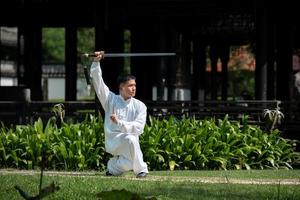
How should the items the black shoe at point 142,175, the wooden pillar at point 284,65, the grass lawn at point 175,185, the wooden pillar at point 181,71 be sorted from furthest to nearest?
the wooden pillar at point 181,71
the wooden pillar at point 284,65
the black shoe at point 142,175
the grass lawn at point 175,185

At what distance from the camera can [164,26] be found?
25375mm

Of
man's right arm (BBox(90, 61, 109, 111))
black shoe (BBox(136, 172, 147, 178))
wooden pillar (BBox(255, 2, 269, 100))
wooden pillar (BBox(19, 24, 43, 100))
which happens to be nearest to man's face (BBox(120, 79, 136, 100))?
man's right arm (BBox(90, 61, 109, 111))

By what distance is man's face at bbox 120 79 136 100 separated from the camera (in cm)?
1052

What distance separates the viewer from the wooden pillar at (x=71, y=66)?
Answer: 2647 centimetres

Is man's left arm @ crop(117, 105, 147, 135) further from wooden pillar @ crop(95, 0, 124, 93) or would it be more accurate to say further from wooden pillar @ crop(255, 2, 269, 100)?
wooden pillar @ crop(255, 2, 269, 100)

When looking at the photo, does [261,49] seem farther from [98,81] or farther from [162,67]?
[162,67]

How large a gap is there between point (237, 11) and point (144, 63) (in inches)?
130

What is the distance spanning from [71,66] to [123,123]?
1666cm

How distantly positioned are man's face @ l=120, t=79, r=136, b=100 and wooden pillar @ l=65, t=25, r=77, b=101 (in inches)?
619

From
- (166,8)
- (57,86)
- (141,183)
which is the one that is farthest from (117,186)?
(57,86)

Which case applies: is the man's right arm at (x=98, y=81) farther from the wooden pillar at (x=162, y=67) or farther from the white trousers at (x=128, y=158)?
the wooden pillar at (x=162, y=67)

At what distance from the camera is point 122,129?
34.5 feet

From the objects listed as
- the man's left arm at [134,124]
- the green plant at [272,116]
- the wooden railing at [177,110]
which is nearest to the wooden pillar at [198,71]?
the wooden railing at [177,110]

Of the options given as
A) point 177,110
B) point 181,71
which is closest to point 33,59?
point 181,71
